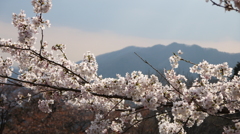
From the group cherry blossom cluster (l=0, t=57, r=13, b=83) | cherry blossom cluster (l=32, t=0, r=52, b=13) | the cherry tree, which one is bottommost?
the cherry tree

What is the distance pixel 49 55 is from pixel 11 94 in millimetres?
21224

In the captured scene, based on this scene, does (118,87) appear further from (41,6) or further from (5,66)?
(5,66)

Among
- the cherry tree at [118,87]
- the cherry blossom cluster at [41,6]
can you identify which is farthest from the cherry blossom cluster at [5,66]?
the cherry blossom cluster at [41,6]

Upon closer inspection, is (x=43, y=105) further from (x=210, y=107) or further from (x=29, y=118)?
(x=29, y=118)

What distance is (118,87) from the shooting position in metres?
3.87

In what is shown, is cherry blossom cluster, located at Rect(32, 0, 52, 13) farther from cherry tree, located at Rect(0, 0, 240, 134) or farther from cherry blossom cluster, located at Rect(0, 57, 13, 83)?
cherry blossom cluster, located at Rect(0, 57, 13, 83)

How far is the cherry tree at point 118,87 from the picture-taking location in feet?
10.2

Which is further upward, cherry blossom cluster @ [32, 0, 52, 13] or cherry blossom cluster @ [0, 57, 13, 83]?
cherry blossom cluster @ [32, 0, 52, 13]

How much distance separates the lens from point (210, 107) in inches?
112

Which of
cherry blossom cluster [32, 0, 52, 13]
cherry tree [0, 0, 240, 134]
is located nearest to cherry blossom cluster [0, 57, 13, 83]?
cherry tree [0, 0, 240, 134]

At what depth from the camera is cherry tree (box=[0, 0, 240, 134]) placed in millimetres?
3098

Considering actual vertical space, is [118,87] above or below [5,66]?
below

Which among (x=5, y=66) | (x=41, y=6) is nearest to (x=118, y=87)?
(x=41, y=6)

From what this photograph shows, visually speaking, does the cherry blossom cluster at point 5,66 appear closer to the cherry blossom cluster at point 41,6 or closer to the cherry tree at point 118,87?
the cherry tree at point 118,87
